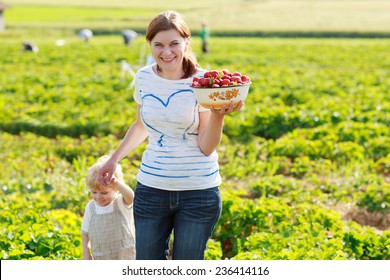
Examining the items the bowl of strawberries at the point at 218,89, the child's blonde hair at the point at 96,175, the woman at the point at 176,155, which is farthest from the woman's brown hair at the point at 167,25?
the child's blonde hair at the point at 96,175

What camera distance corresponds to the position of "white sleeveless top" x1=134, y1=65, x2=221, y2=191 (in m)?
3.78

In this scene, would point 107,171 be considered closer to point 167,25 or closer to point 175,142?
point 175,142

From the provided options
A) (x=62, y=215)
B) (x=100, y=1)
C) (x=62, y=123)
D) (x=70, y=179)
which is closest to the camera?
(x=62, y=215)

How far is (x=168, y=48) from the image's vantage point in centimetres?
375

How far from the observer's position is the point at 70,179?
8242 millimetres

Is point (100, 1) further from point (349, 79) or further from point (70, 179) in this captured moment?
point (70, 179)

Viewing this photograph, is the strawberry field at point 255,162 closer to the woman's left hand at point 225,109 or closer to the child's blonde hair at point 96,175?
the child's blonde hair at point 96,175

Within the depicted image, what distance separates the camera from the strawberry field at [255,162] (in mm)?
5820

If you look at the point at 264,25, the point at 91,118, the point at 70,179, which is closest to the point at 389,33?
the point at 264,25

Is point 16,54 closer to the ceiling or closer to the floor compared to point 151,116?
closer to the floor

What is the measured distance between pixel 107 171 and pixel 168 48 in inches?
32.7

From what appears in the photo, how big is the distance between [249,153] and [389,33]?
39.2 m

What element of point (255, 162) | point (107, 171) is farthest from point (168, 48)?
point (255, 162)

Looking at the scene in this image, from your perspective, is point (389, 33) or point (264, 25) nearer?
point (389, 33)
